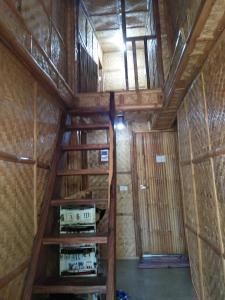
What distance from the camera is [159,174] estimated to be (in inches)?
195

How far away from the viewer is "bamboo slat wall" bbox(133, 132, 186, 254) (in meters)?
4.76

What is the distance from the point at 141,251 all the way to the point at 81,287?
299 cm

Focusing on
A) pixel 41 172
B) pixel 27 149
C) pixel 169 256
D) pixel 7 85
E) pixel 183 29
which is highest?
pixel 183 29

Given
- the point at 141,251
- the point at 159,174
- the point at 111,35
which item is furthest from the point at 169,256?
the point at 111,35

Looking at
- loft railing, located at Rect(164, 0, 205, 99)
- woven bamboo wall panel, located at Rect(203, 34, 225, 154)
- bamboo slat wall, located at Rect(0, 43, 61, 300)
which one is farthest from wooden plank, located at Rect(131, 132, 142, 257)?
woven bamboo wall panel, located at Rect(203, 34, 225, 154)

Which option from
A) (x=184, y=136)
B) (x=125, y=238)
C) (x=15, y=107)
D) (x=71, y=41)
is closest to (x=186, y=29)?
(x=15, y=107)

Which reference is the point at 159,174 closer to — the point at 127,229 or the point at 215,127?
the point at 127,229

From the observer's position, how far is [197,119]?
2.54 metres

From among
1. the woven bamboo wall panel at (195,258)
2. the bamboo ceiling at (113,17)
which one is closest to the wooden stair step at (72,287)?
the woven bamboo wall panel at (195,258)

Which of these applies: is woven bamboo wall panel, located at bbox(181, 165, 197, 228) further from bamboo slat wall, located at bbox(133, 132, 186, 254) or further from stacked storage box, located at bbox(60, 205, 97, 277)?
bamboo slat wall, located at bbox(133, 132, 186, 254)

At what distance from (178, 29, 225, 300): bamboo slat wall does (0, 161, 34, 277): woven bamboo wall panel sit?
1.60m

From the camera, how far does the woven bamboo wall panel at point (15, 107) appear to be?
5.96 feet

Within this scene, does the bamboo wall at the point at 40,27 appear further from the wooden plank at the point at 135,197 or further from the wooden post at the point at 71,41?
the wooden plank at the point at 135,197

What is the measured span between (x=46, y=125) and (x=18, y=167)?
2.65 feet
